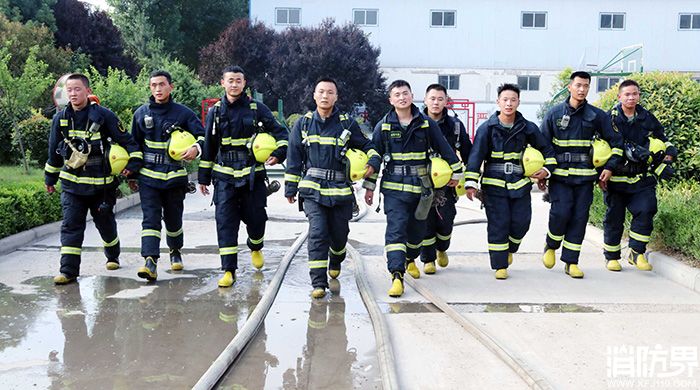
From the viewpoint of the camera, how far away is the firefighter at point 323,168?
224 inches

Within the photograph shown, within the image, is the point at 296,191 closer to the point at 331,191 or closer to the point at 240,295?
the point at 331,191

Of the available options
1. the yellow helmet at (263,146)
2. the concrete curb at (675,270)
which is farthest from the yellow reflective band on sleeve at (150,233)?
the concrete curb at (675,270)

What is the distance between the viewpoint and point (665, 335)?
473 centimetres

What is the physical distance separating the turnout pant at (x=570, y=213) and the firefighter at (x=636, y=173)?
0.47 meters

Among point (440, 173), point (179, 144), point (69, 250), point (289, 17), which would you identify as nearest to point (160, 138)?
point (179, 144)

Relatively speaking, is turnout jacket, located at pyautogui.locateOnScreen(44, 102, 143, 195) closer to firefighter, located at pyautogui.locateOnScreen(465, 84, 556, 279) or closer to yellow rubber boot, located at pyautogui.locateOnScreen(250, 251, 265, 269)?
yellow rubber boot, located at pyautogui.locateOnScreen(250, 251, 265, 269)

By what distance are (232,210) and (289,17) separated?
3055 cm

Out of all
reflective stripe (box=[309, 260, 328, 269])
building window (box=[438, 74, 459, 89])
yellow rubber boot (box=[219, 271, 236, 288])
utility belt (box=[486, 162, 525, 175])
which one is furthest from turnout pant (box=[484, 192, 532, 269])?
building window (box=[438, 74, 459, 89])

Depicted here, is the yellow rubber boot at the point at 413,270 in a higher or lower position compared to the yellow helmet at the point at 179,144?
lower

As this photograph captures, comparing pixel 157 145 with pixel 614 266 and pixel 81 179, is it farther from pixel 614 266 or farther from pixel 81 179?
pixel 614 266

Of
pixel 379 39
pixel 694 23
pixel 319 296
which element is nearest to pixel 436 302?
pixel 319 296

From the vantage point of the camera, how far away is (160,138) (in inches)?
246

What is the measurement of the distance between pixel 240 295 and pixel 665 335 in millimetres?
3483

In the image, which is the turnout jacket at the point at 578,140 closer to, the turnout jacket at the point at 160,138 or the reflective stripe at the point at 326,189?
the reflective stripe at the point at 326,189
